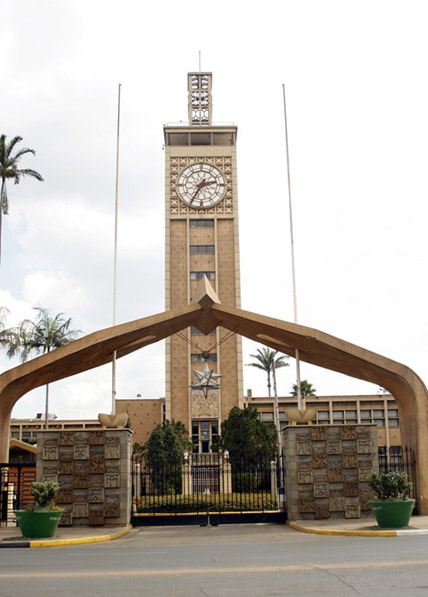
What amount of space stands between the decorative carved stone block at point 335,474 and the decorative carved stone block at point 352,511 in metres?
0.89

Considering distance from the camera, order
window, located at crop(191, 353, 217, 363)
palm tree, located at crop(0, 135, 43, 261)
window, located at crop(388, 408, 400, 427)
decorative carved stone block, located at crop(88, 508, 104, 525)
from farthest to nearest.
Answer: window, located at crop(388, 408, 400, 427) < window, located at crop(191, 353, 217, 363) < palm tree, located at crop(0, 135, 43, 261) < decorative carved stone block, located at crop(88, 508, 104, 525)

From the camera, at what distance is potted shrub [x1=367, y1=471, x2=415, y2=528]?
18.9m

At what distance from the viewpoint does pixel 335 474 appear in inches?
901

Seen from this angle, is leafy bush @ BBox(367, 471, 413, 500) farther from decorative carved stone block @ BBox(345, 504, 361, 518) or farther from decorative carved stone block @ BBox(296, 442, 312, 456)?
decorative carved stone block @ BBox(296, 442, 312, 456)

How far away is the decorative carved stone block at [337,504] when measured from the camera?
890 inches

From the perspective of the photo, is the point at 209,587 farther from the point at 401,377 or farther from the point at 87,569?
the point at 401,377

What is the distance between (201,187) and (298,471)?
163ft

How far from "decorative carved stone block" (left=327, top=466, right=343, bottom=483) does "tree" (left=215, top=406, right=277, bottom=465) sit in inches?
955

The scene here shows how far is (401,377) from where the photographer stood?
2344 centimetres

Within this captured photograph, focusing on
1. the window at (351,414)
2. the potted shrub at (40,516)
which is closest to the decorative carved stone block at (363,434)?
the potted shrub at (40,516)

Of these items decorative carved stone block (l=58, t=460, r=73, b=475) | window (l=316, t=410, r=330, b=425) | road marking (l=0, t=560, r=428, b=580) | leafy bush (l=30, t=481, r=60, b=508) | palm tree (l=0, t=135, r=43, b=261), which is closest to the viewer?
road marking (l=0, t=560, r=428, b=580)

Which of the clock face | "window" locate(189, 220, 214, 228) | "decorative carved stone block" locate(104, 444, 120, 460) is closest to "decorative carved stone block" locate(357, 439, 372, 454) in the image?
"decorative carved stone block" locate(104, 444, 120, 460)

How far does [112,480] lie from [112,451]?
94cm

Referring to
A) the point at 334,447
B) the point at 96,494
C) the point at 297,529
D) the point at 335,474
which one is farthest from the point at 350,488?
the point at 96,494
